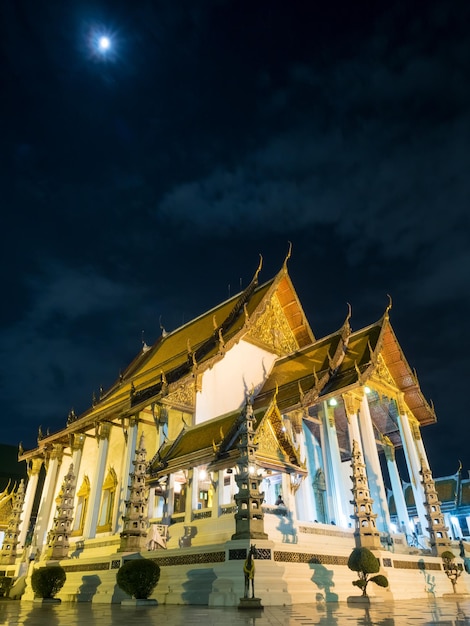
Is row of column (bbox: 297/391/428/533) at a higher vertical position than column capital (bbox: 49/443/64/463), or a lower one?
lower

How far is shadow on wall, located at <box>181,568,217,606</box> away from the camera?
7.89 meters

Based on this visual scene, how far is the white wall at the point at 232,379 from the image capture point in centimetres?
1605

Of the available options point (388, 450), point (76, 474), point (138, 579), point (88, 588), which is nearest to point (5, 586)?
point (88, 588)

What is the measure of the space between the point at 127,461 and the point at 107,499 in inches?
107

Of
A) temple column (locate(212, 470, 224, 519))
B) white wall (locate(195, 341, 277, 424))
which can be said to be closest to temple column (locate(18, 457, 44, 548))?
white wall (locate(195, 341, 277, 424))

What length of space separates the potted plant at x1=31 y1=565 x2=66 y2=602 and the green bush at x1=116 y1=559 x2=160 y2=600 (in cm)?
332

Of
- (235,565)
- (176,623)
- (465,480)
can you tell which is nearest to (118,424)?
(235,565)

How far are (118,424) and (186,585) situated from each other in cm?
920

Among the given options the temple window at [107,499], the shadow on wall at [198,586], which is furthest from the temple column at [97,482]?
the shadow on wall at [198,586]

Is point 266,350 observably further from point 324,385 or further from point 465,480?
point 465,480

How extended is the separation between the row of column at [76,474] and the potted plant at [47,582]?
11.2ft

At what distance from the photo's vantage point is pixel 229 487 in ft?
42.3

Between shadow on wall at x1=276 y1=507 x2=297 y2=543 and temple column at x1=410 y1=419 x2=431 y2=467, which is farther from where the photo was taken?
temple column at x1=410 y1=419 x2=431 y2=467

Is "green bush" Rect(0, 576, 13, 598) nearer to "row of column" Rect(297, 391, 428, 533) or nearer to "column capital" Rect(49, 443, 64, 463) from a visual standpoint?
"column capital" Rect(49, 443, 64, 463)
